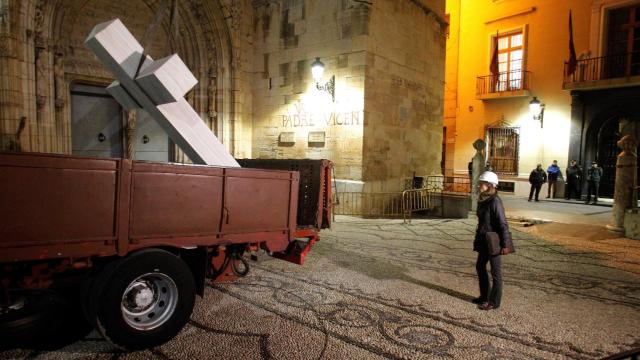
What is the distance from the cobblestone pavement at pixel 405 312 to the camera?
11.4ft

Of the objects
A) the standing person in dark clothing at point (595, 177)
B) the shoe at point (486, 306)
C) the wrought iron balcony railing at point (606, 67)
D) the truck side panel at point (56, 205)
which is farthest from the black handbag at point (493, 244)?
the wrought iron balcony railing at point (606, 67)

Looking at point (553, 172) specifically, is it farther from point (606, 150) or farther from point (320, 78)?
point (320, 78)

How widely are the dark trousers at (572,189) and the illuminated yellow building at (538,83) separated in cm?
146

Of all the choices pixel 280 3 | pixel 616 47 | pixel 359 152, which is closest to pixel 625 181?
pixel 359 152

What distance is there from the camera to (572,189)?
1719 cm

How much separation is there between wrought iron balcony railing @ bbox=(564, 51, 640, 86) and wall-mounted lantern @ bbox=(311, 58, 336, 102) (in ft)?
40.4

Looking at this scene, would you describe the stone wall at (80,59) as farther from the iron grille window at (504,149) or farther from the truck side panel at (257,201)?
the iron grille window at (504,149)

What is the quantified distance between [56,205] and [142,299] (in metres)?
1.06

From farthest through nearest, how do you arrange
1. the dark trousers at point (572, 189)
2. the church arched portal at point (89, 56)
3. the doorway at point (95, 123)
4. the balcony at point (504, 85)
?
1. the balcony at point (504, 85)
2. the dark trousers at point (572, 189)
3. the doorway at point (95, 123)
4. the church arched portal at point (89, 56)

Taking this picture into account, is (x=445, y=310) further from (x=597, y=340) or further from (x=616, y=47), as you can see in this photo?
(x=616, y=47)

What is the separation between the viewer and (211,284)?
5121mm

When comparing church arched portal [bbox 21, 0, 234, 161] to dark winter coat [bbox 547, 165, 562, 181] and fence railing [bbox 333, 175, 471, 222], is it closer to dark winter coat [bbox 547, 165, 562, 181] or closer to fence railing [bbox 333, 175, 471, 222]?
fence railing [bbox 333, 175, 471, 222]

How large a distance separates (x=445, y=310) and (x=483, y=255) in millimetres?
801

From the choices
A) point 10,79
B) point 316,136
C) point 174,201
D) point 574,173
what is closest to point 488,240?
point 174,201
